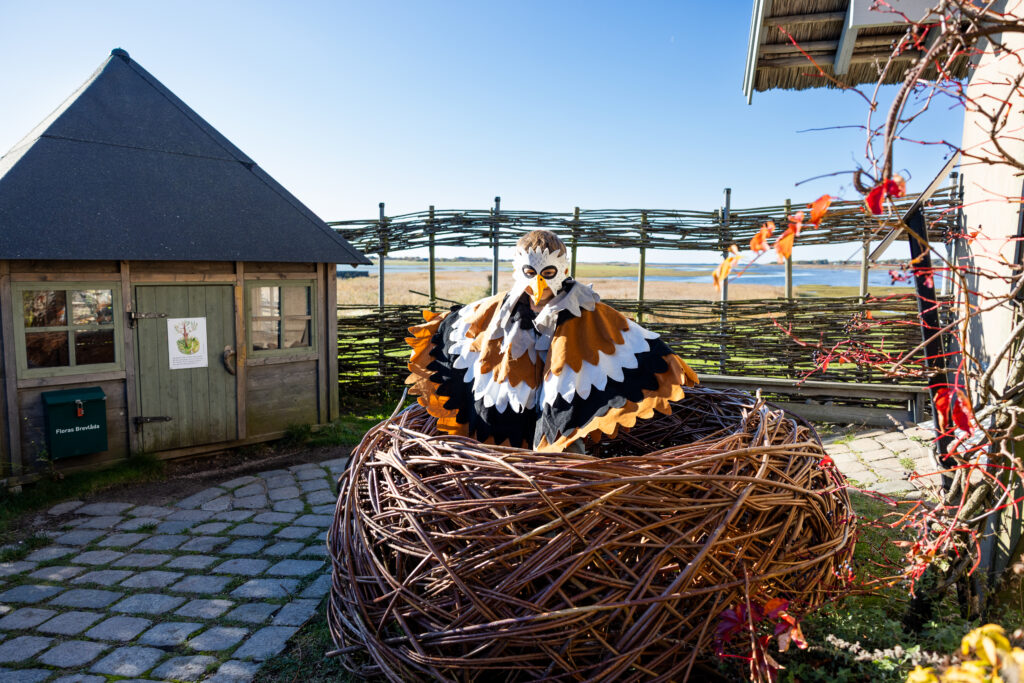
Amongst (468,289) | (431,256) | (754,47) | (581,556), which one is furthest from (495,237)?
(468,289)

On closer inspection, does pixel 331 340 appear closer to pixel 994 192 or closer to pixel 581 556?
pixel 581 556

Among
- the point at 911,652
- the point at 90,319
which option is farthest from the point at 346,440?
the point at 911,652

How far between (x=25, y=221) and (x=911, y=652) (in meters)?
5.78

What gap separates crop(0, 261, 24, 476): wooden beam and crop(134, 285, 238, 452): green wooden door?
83 centimetres

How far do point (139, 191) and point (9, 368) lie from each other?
172 cm

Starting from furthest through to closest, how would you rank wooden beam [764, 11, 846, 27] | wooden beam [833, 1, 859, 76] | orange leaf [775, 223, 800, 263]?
wooden beam [764, 11, 846, 27]
wooden beam [833, 1, 859, 76]
orange leaf [775, 223, 800, 263]

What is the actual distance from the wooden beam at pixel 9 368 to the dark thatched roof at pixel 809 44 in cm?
524

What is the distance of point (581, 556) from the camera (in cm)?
185

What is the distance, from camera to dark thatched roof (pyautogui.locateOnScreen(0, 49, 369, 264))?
193 inches

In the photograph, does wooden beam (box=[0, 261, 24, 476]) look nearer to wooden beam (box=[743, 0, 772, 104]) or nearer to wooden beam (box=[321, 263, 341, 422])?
wooden beam (box=[321, 263, 341, 422])

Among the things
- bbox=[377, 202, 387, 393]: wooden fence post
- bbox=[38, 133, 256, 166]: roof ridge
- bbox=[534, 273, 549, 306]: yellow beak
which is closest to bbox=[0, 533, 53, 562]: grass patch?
bbox=[38, 133, 256, 166]: roof ridge

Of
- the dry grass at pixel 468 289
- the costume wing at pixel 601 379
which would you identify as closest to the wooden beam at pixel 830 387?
the costume wing at pixel 601 379

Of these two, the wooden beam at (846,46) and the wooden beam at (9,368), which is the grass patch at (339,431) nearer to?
the wooden beam at (9,368)

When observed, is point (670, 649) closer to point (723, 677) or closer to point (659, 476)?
point (723, 677)
